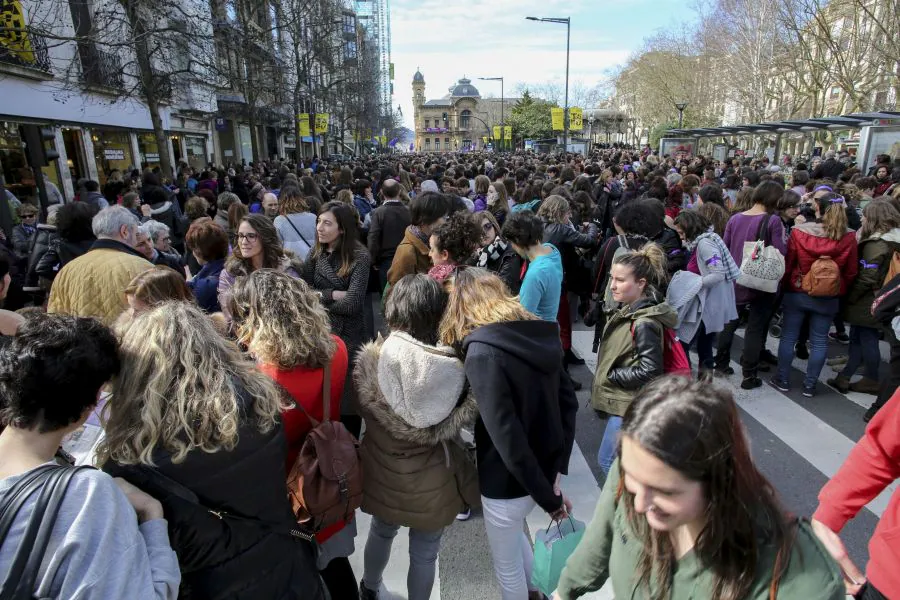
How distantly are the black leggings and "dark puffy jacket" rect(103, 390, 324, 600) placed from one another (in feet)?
1.98

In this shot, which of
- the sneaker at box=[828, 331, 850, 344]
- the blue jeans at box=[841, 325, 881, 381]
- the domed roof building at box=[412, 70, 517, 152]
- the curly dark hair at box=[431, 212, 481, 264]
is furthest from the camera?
the domed roof building at box=[412, 70, 517, 152]

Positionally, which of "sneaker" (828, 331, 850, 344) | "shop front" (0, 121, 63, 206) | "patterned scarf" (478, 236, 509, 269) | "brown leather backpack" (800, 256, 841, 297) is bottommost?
"sneaker" (828, 331, 850, 344)

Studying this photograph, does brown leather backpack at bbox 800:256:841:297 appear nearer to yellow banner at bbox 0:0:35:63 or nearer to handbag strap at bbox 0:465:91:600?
handbag strap at bbox 0:465:91:600

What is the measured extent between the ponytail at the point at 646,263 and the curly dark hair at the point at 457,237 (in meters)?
1.10

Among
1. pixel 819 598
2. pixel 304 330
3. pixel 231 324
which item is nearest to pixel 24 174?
pixel 231 324

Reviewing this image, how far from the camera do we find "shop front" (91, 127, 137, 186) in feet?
60.6

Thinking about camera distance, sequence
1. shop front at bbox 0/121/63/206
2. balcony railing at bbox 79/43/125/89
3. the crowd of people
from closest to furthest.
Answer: the crowd of people, shop front at bbox 0/121/63/206, balcony railing at bbox 79/43/125/89

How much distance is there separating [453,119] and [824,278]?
4978 inches

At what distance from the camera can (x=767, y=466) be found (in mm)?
3977

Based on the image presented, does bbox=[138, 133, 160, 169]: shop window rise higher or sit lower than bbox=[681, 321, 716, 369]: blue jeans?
higher

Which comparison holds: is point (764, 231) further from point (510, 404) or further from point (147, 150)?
point (147, 150)

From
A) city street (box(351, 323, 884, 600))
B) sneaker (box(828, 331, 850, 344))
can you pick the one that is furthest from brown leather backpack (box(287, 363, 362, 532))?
sneaker (box(828, 331, 850, 344))

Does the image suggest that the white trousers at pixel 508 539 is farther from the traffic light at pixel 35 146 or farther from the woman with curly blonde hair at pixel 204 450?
the traffic light at pixel 35 146

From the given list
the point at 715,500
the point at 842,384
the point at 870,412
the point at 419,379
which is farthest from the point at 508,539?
the point at 842,384
